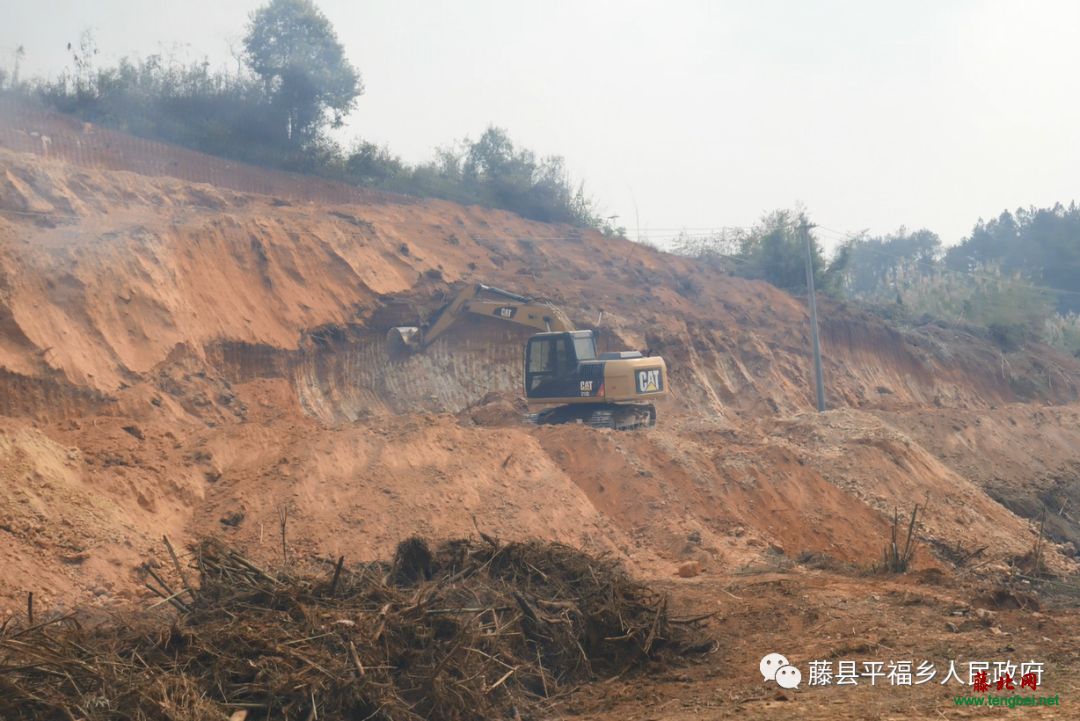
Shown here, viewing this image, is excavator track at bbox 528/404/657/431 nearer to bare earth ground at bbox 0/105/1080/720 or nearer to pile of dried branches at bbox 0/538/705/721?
bare earth ground at bbox 0/105/1080/720

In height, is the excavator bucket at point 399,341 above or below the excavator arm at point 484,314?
below

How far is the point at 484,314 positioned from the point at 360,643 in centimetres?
1778

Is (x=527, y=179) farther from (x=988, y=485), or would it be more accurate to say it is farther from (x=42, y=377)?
(x=42, y=377)

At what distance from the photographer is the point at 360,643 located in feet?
22.1

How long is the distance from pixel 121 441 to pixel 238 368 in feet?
20.4

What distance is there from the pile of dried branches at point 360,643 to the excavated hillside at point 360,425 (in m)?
3.90

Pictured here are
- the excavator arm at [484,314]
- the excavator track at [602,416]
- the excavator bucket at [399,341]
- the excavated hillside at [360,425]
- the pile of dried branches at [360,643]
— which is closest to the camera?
the pile of dried branches at [360,643]

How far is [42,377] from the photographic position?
15.0 metres

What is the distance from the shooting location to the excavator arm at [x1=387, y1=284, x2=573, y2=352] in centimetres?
2356

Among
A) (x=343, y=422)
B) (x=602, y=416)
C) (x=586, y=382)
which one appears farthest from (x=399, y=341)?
(x=602, y=416)

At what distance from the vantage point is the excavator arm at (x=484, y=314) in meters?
23.6

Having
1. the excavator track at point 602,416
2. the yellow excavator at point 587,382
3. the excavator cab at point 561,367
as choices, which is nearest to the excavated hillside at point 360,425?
the excavator track at point 602,416

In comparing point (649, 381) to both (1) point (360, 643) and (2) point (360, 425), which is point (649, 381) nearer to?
(2) point (360, 425)

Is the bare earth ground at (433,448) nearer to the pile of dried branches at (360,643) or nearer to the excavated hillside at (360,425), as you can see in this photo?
the excavated hillside at (360,425)
